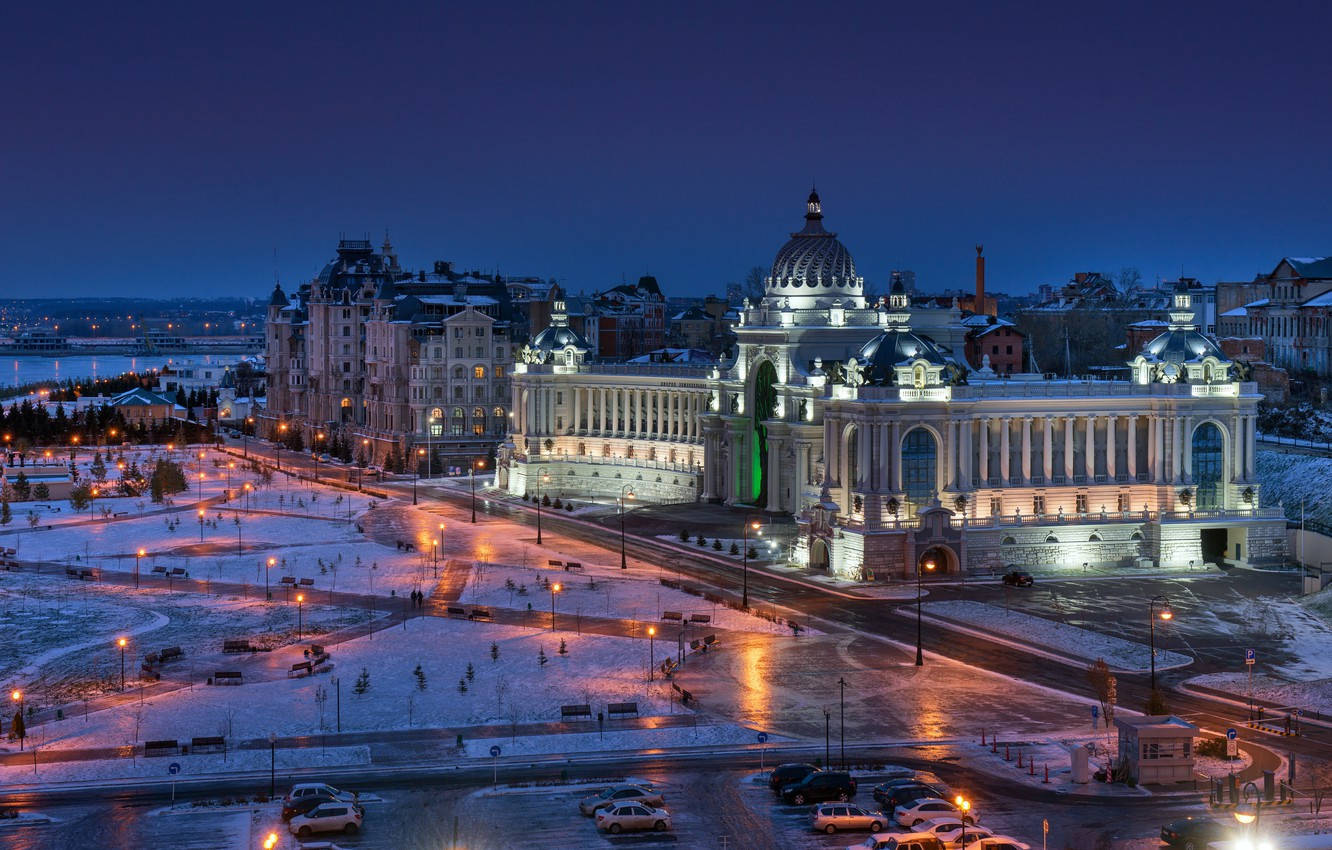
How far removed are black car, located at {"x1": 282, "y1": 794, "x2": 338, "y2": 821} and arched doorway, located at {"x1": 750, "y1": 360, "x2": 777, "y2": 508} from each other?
65.9 meters

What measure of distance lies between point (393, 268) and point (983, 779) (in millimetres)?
141367

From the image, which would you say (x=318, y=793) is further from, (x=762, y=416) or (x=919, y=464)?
(x=762, y=416)

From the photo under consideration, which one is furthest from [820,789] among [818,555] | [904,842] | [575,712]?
[818,555]

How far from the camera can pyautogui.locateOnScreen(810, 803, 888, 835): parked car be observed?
48344mm

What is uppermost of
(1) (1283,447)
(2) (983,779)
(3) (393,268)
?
(3) (393,268)

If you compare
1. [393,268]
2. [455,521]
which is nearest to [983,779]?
[455,521]

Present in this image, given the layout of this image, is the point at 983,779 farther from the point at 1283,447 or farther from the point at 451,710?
the point at 1283,447

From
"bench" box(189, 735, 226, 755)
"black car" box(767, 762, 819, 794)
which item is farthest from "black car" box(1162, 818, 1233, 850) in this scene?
"bench" box(189, 735, 226, 755)

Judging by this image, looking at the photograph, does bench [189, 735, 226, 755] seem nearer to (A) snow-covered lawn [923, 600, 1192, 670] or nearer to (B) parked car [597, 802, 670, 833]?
(B) parked car [597, 802, 670, 833]

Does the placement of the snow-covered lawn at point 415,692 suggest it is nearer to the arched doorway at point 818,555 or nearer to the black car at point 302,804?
the black car at point 302,804

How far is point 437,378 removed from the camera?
148500 mm

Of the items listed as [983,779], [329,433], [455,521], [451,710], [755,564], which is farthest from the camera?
[329,433]

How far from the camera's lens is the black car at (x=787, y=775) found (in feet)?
169

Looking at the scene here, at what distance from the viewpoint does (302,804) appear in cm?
4894
